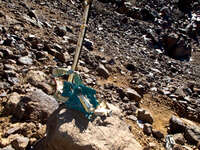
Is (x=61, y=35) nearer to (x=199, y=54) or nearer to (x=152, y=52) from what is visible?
(x=152, y=52)

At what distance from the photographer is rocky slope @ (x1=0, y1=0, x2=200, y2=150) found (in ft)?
10.7

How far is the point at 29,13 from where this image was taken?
291 inches

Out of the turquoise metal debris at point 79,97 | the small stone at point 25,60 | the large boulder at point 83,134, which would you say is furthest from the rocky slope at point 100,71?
the turquoise metal debris at point 79,97

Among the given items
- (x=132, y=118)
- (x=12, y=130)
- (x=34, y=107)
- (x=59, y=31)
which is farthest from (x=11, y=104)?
(x=59, y=31)

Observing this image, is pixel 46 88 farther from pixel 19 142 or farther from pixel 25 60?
pixel 19 142

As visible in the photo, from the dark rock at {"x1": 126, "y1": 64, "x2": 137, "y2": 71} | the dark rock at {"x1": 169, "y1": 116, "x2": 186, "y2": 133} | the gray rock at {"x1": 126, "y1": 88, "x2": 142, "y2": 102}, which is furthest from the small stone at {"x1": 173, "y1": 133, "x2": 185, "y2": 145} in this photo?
the dark rock at {"x1": 126, "y1": 64, "x2": 137, "y2": 71}

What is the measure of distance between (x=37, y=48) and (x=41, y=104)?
2.65m

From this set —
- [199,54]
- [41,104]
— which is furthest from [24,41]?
[199,54]

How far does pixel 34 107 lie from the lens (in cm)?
320

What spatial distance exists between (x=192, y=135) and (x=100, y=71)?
3071mm

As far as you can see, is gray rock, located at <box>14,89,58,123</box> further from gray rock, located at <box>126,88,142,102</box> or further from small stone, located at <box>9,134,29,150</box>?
gray rock, located at <box>126,88,142,102</box>

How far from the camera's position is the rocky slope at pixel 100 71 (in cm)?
325

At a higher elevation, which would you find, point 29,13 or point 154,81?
point 29,13

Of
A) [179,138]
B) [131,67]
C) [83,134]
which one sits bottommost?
[131,67]
